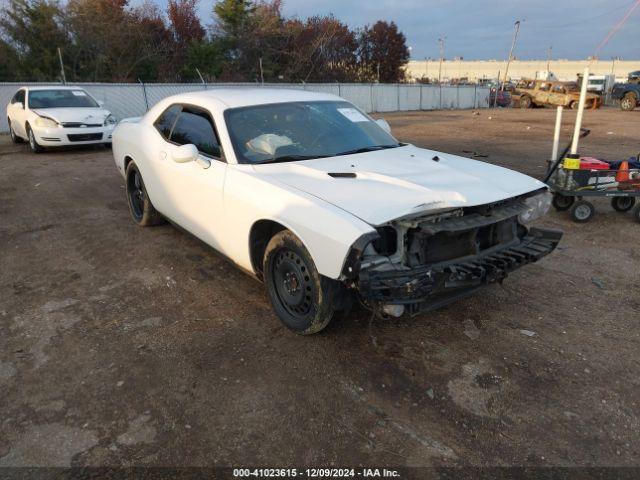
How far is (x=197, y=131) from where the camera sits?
4172 mm

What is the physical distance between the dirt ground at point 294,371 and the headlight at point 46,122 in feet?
23.8

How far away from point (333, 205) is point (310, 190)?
11.1 inches

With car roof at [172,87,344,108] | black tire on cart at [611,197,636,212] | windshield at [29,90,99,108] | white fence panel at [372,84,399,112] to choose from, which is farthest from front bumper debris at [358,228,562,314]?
white fence panel at [372,84,399,112]

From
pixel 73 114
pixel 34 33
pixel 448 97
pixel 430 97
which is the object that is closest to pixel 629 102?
pixel 448 97

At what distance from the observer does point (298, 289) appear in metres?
3.19

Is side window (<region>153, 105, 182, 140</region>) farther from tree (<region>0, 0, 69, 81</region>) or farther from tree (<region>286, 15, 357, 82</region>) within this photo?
tree (<region>286, 15, 357, 82</region>)

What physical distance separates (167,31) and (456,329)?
1331 inches

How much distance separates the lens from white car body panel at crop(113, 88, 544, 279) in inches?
109

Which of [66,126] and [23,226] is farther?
[66,126]

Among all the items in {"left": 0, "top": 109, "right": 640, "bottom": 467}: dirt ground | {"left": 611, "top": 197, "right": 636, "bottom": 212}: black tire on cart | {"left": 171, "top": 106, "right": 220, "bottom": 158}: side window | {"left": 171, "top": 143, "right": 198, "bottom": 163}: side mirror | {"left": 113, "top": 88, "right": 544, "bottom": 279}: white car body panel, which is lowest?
{"left": 0, "top": 109, "right": 640, "bottom": 467}: dirt ground

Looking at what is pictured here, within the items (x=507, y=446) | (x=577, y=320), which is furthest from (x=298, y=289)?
(x=577, y=320)

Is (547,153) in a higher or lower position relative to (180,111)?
lower

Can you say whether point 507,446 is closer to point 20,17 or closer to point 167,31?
point 20,17

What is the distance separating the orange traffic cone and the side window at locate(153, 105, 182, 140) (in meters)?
5.04
